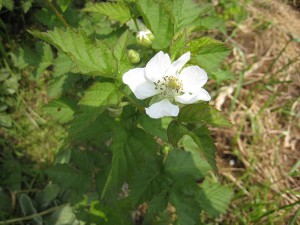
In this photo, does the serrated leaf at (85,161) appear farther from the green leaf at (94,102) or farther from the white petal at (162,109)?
the white petal at (162,109)

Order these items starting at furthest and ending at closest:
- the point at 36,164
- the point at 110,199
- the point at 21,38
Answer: the point at 21,38 → the point at 36,164 → the point at 110,199

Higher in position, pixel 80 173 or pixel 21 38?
pixel 21 38

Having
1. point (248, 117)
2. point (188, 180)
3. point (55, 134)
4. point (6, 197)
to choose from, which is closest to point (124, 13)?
point (188, 180)

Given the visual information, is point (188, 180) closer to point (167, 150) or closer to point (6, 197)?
point (167, 150)

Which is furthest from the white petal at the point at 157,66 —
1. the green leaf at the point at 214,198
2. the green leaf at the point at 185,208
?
the green leaf at the point at 214,198

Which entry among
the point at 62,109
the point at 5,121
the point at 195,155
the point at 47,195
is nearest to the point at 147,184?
the point at 195,155

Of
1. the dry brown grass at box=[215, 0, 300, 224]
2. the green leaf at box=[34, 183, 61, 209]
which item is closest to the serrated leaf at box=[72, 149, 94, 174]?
the green leaf at box=[34, 183, 61, 209]
